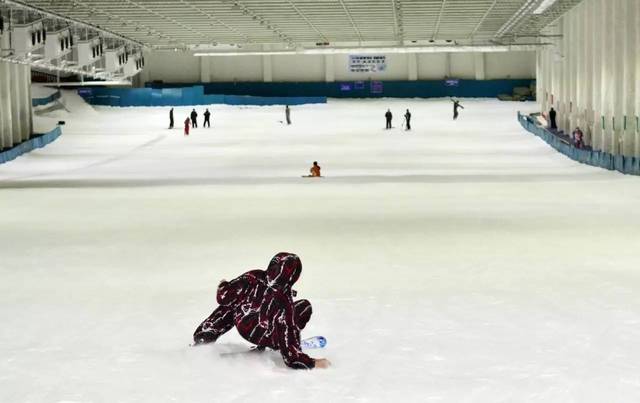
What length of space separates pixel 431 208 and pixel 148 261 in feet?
27.0

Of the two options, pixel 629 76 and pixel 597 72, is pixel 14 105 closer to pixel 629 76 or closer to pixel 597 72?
pixel 597 72

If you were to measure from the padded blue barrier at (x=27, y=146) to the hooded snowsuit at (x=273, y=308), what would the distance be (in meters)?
32.6

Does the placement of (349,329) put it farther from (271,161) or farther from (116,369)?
(271,161)

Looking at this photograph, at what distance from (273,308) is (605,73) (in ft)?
104

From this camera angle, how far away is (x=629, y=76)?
32.6 m

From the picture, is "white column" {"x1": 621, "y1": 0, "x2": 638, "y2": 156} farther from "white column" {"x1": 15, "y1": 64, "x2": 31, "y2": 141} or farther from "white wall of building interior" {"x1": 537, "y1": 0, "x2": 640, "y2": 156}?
"white column" {"x1": 15, "y1": 64, "x2": 31, "y2": 141}

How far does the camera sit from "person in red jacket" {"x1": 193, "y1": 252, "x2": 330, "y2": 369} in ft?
23.6

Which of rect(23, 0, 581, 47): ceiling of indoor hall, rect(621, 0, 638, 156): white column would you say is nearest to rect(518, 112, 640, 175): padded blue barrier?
rect(621, 0, 638, 156): white column

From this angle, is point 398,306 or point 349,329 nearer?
point 349,329

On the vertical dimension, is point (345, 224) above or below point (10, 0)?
below

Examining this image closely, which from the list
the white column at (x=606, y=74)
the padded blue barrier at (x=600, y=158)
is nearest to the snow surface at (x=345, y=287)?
the padded blue barrier at (x=600, y=158)

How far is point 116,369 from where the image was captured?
7.43 meters

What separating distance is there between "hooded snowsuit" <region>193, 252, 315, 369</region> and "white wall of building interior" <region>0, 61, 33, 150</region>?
3664 cm

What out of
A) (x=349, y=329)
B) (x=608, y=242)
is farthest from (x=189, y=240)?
(x=349, y=329)
